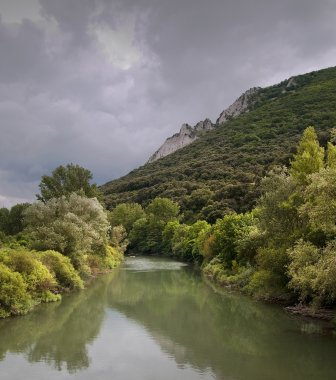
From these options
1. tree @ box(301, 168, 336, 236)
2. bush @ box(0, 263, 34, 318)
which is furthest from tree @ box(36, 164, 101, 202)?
tree @ box(301, 168, 336, 236)

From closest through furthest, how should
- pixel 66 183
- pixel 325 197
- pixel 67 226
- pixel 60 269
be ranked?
pixel 325 197 < pixel 60 269 < pixel 67 226 < pixel 66 183

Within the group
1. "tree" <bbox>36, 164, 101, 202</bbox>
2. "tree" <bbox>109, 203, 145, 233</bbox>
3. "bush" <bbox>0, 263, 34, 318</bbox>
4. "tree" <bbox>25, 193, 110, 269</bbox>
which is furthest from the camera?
"tree" <bbox>109, 203, 145, 233</bbox>

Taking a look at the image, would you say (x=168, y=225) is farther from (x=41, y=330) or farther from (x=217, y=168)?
(x=41, y=330)

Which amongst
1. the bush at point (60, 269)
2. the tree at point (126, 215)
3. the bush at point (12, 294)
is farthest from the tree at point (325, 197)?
the tree at point (126, 215)

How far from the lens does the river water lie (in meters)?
21.3

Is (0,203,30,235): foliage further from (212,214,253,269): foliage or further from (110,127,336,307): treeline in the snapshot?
(212,214,253,269): foliage

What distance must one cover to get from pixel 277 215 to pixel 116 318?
1664 cm

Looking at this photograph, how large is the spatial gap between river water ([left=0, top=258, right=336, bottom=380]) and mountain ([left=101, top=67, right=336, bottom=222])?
51.1 m

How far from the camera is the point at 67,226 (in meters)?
49.2

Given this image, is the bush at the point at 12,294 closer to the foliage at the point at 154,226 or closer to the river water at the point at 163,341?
the river water at the point at 163,341

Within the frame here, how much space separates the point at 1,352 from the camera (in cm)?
2452

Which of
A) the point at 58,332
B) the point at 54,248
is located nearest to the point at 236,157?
the point at 54,248

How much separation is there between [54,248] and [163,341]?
79.6 ft

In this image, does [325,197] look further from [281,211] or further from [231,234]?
[231,234]
